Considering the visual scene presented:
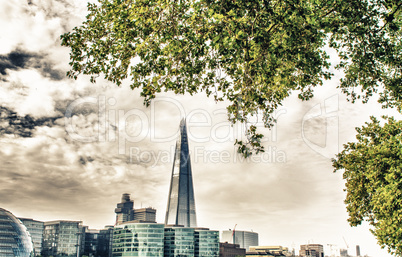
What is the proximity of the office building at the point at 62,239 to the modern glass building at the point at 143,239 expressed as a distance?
1984 inches

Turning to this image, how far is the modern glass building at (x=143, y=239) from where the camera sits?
138 m

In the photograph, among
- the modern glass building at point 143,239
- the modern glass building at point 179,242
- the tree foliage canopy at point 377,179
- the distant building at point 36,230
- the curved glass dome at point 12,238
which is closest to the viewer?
the tree foliage canopy at point 377,179

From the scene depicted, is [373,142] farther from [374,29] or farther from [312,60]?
[312,60]

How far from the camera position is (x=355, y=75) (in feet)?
43.3

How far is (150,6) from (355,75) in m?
8.38

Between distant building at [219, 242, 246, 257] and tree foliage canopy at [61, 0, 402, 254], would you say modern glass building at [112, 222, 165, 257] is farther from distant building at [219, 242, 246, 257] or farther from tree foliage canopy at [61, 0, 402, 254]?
tree foliage canopy at [61, 0, 402, 254]

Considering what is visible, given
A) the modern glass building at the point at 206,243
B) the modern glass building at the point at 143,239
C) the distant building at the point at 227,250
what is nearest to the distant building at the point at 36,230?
the modern glass building at the point at 143,239

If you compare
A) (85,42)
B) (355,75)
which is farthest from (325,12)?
(85,42)

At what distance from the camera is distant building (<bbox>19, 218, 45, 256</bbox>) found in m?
191

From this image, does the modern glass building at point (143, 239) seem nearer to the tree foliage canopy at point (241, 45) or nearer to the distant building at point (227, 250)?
the distant building at point (227, 250)

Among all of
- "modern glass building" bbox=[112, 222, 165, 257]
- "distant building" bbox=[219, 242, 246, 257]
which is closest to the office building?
"modern glass building" bbox=[112, 222, 165, 257]

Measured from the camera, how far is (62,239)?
182 metres

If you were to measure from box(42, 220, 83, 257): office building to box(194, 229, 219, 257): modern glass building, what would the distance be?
63.9m

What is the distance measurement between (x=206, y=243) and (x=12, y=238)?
78.0 meters
